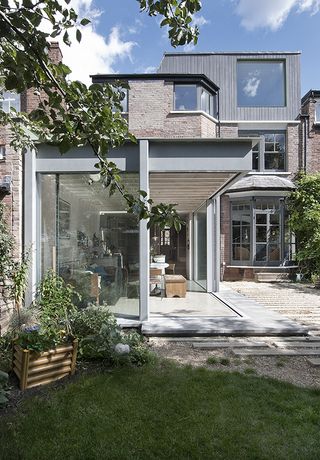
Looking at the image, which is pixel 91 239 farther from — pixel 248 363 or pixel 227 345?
pixel 248 363

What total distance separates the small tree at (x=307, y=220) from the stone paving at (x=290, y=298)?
1203 millimetres

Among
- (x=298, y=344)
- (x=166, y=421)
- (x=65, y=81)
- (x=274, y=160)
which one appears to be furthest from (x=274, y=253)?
(x=65, y=81)

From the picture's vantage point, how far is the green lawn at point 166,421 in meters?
2.85

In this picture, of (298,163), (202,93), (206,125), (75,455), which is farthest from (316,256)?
(75,455)

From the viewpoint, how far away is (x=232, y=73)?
53.7 feet

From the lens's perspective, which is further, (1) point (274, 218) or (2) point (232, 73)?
(2) point (232, 73)

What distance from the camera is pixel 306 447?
2.91 m

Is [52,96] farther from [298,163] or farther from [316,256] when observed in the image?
[298,163]

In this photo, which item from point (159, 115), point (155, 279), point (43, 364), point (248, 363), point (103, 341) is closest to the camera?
point (43, 364)

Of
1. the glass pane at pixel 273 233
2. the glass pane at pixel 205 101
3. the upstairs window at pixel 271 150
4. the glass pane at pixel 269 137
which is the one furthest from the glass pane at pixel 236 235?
the glass pane at pixel 205 101

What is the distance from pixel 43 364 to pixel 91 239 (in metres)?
3.12

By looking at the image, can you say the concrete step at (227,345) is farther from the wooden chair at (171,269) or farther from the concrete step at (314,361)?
the wooden chair at (171,269)

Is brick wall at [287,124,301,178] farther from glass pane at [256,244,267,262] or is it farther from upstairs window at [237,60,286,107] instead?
glass pane at [256,244,267,262]

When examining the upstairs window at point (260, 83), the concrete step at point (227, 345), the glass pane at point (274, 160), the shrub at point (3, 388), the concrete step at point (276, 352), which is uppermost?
the upstairs window at point (260, 83)
